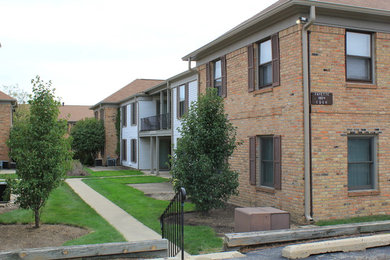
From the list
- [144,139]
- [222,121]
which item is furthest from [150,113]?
[222,121]

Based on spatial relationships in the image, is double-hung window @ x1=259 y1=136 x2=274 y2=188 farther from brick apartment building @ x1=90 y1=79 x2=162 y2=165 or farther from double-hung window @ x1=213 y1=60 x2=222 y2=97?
brick apartment building @ x1=90 y1=79 x2=162 y2=165

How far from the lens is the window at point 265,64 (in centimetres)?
1223

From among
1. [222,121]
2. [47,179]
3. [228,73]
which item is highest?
[228,73]

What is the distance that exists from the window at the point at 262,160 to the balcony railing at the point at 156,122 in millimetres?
11914

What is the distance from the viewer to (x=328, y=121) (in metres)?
10.7

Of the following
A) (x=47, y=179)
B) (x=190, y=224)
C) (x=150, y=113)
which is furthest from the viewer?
(x=150, y=113)

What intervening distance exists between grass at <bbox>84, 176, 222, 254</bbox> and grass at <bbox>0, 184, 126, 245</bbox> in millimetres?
1134

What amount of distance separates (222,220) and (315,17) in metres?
5.99

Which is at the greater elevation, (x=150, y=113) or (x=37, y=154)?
(x=150, y=113)

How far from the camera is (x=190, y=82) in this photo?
20.5 m

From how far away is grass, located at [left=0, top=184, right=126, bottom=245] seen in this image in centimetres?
903

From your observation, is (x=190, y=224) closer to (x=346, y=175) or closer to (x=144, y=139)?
(x=346, y=175)

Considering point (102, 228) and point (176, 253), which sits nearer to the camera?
point (176, 253)

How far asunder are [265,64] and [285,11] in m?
2.01
